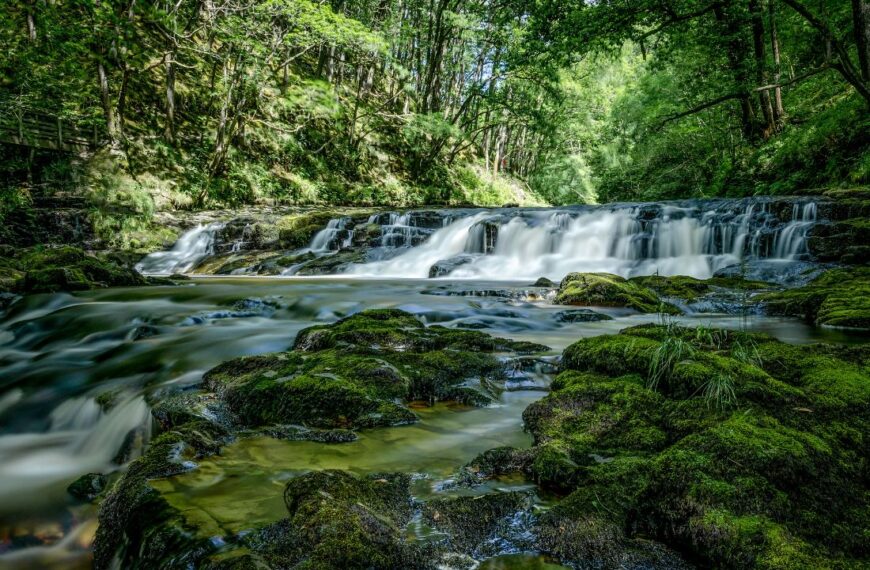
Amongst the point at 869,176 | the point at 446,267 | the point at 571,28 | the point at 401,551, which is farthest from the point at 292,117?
the point at 401,551

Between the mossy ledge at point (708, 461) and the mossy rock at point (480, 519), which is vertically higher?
the mossy ledge at point (708, 461)

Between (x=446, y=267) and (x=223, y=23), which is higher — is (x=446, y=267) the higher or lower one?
the lower one

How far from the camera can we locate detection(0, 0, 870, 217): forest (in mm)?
11188

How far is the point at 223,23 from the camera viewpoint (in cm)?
1596

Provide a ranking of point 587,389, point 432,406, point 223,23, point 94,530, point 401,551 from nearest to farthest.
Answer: point 401,551 < point 94,530 < point 587,389 < point 432,406 < point 223,23

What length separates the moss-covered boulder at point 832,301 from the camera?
17.8 ft

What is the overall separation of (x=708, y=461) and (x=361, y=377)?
82.0 inches

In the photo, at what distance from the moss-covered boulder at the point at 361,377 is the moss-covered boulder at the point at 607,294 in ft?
11.0

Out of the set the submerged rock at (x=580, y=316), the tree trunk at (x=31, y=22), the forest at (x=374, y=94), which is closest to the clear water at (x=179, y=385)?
the submerged rock at (x=580, y=316)

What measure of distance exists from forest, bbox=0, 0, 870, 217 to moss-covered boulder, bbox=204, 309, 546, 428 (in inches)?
245

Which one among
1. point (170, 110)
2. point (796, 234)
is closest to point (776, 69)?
point (796, 234)

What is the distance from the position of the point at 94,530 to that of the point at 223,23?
57.7 feet

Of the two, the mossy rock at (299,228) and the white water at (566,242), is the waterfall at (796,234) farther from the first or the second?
the mossy rock at (299,228)

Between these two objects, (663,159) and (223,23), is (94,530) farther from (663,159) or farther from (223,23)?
(663,159)
